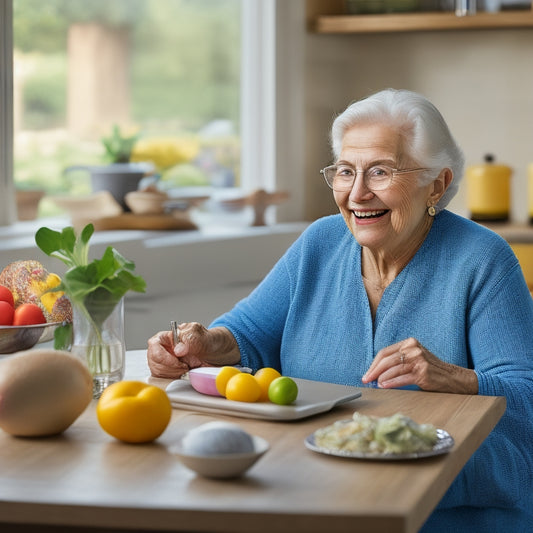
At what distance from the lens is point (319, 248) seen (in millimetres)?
2244

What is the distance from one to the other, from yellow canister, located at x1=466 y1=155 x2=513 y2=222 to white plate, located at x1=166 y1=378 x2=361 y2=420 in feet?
6.79

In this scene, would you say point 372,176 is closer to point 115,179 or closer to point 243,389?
point 243,389

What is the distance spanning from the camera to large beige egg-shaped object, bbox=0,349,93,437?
4.63ft

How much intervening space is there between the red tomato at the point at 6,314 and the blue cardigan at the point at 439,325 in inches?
20.2

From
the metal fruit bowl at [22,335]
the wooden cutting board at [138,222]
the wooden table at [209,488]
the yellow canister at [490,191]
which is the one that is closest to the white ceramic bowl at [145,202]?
the wooden cutting board at [138,222]

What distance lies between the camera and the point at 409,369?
1733 mm

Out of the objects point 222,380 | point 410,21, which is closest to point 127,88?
point 410,21

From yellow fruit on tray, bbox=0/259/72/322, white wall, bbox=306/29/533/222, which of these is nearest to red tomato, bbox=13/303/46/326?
yellow fruit on tray, bbox=0/259/72/322

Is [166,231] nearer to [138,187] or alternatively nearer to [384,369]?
[138,187]

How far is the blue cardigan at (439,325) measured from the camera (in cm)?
176

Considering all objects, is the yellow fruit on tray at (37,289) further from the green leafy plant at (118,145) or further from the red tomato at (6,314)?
the green leafy plant at (118,145)

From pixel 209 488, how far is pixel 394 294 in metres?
0.94

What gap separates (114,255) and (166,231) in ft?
5.32

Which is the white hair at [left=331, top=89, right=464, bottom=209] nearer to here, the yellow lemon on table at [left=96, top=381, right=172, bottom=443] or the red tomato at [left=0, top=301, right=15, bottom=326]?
the red tomato at [left=0, top=301, right=15, bottom=326]
